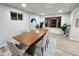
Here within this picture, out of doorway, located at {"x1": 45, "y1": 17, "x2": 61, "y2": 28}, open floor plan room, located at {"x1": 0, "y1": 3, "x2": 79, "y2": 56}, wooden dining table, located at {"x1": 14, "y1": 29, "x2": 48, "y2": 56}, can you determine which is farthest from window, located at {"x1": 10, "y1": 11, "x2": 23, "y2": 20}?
doorway, located at {"x1": 45, "y1": 17, "x2": 61, "y2": 28}

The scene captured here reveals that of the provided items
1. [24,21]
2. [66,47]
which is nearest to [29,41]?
[24,21]

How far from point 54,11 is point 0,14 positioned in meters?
1.55

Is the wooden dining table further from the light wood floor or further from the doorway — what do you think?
the light wood floor

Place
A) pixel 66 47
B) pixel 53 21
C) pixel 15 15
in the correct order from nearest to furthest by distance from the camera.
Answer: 1. pixel 15 15
2. pixel 53 21
3. pixel 66 47

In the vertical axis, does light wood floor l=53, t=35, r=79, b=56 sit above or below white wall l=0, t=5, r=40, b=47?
below

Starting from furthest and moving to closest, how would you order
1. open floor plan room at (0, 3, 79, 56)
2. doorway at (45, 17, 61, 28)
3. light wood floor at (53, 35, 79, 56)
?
1. light wood floor at (53, 35, 79, 56)
2. doorway at (45, 17, 61, 28)
3. open floor plan room at (0, 3, 79, 56)

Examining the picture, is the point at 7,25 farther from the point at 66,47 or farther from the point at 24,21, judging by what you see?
the point at 66,47

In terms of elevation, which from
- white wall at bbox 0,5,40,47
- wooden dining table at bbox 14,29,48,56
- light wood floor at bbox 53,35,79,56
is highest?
white wall at bbox 0,5,40,47

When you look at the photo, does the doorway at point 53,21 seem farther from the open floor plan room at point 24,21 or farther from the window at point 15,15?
the window at point 15,15

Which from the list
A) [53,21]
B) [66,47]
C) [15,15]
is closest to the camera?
[15,15]

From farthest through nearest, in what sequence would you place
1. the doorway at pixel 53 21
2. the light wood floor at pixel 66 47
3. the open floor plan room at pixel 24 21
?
the light wood floor at pixel 66 47, the doorway at pixel 53 21, the open floor plan room at pixel 24 21

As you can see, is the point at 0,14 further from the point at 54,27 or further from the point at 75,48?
the point at 75,48

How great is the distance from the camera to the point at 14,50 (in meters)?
1.79

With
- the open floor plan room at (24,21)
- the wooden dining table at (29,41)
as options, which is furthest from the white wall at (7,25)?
the wooden dining table at (29,41)
